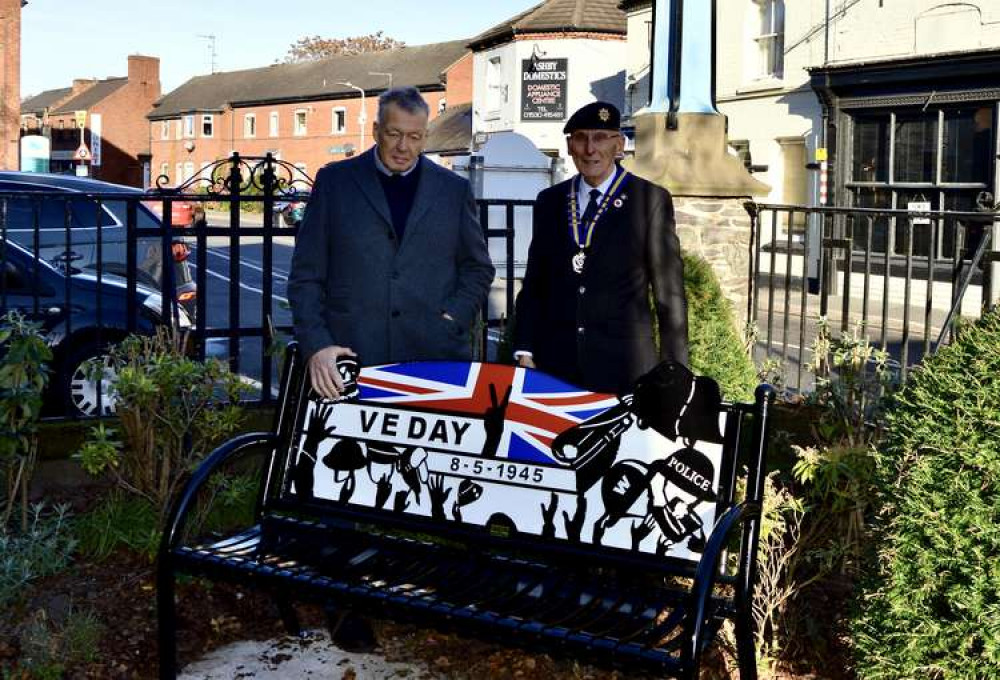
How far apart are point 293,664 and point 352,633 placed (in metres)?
0.22

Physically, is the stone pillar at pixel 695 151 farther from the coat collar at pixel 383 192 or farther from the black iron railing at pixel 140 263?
the coat collar at pixel 383 192

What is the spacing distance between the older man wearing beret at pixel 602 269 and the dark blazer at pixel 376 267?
0.29 meters

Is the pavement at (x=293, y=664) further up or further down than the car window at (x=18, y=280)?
further down

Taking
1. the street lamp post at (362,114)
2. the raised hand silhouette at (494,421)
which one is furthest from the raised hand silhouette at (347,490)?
the street lamp post at (362,114)

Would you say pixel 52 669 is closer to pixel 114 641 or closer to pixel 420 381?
pixel 114 641

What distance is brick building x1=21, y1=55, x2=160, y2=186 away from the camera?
87125 millimetres

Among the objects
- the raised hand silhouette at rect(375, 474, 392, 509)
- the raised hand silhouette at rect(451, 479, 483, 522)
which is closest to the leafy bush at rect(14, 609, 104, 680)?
the raised hand silhouette at rect(375, 474, 392, 509)

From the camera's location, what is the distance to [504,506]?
12.7 ft

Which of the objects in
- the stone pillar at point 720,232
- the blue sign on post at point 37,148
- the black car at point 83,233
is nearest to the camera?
the stone pillar at point 720,232

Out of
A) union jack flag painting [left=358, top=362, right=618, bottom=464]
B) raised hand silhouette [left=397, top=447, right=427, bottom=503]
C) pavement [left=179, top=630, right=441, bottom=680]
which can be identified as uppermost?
union jack flag painting [left=358, top=362, right=618, bottom=464]

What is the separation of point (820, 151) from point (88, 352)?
17.4 meters

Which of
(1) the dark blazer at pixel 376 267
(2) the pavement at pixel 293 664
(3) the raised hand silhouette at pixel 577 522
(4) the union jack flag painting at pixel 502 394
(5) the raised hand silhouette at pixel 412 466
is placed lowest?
(2) the pavement at pixel 293 664

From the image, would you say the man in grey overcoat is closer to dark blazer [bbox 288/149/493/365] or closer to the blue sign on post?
dark blazer [bbox 288/149/493/365]

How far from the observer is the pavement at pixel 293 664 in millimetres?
4078
